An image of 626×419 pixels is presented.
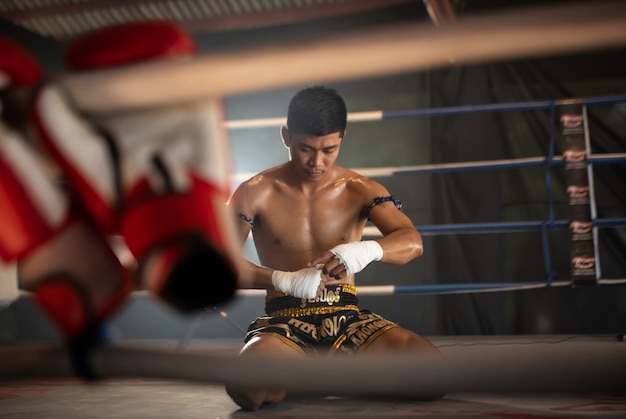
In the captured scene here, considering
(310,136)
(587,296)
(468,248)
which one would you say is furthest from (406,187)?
(310,136)

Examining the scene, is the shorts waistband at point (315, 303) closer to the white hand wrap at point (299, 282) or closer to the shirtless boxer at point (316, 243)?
the shirtless boxer at point (316, 243)


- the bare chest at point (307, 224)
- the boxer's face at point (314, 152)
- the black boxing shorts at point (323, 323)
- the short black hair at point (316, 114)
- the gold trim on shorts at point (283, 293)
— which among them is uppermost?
the short black hair at point (316, 114)

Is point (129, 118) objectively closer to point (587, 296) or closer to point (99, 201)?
point (99, 201)

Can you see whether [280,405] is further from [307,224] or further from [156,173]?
[156,173]

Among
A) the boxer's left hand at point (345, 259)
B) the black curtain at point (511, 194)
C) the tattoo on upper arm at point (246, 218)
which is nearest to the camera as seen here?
the boxer's left hand at point (345, 259)

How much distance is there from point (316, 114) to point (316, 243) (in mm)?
426

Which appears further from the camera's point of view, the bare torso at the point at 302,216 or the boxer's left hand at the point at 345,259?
the bare torso at the point at 302,216

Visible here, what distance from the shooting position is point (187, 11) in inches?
189

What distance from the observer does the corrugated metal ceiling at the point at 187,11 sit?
4.61 m

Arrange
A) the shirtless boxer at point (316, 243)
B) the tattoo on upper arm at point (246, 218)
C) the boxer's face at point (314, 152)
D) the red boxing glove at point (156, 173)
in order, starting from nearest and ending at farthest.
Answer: the red boxing glove at point (156, 173) < the shirtless boxer at point (316, 243) < the boxer's face at point (314, 152) < the tattoo on upper arm at point (246, 218)

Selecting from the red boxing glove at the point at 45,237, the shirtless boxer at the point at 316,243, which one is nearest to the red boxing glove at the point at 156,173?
the red boxing glove at the point at 45,237

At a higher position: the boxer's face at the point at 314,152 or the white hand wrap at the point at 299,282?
the boxer's face at the point at 314,152

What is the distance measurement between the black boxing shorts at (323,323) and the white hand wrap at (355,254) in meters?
0.21

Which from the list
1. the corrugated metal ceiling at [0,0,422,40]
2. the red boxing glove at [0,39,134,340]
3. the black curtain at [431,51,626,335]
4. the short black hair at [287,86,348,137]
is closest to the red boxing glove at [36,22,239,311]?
the red boxing glove at [0,39,134,340]
